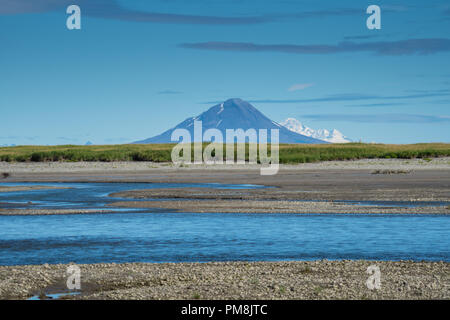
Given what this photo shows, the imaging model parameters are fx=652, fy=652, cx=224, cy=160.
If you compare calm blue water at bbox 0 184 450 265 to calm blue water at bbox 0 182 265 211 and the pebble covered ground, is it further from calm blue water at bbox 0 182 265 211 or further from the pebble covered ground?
calm blue water at bbox 0 182 265 211

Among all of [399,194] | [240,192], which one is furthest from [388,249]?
[240,192]

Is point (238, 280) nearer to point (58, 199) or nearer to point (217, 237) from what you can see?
point (217, 237)

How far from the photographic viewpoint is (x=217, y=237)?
2381cm

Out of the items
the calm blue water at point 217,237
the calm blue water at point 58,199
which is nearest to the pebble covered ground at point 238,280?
the calm blue water at point 217,237

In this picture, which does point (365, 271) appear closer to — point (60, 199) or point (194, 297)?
point (194, 297)

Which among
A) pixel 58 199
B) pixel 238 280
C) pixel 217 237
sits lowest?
pixel 238 280

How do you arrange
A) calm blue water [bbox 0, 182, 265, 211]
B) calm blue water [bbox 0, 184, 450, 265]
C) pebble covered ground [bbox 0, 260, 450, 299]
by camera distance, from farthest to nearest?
calm blue water [bbox 0, 182, 265, 211], calm blue water [bbox 0, 184, 450, 265], pebble covered ground [bbox 0, 260, 450, 299]

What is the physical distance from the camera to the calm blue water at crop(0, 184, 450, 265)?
66.0ft

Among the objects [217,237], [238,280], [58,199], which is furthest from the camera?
[58,199]

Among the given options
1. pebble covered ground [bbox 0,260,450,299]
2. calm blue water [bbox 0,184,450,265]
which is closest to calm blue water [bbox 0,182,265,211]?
calm blue water [bbox 0,184,450,265]

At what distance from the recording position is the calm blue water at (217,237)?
20.1 m

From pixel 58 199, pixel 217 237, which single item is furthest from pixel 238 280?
pixel 58 199

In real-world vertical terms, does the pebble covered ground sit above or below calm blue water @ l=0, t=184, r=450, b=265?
below

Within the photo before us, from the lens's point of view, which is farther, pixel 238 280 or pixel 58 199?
pixel 58 199
